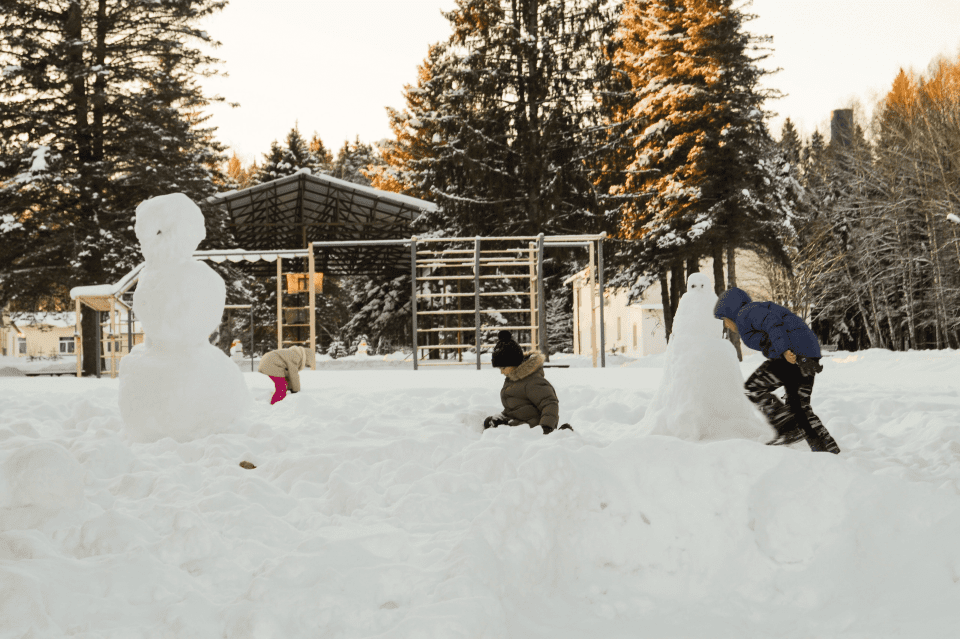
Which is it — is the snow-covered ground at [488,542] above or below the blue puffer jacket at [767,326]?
below

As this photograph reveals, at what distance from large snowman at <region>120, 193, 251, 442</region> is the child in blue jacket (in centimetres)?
395

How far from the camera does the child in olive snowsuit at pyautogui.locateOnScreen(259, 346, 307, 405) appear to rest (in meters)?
8.71

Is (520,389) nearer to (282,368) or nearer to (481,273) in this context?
(282,368)

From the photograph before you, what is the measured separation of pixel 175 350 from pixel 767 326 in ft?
15.0

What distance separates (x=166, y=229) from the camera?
5969 mm

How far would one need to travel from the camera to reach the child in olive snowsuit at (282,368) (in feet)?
28.6

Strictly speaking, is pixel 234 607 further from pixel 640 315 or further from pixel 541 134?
pixel 640 315

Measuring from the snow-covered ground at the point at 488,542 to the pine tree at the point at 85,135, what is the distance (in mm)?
16288

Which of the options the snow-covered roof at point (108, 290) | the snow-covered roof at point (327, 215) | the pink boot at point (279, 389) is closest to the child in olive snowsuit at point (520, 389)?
the pink boot at point (279, 389)

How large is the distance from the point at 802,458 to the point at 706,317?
4.93ft

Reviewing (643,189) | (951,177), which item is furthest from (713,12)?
(951,177)

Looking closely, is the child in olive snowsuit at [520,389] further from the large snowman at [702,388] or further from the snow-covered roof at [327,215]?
the snow-covered roof at [327,215]

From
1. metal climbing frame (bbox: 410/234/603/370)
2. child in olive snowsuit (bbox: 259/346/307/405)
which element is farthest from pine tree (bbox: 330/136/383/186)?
child in olive snowsuit (bbox: 259/346/307/405)

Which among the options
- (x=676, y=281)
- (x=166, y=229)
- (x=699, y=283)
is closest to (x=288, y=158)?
(x=676, y=281)
